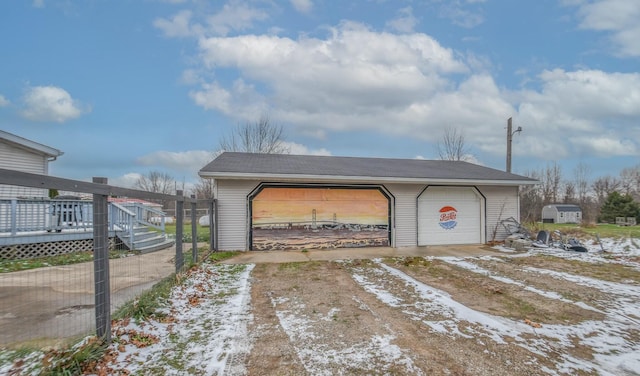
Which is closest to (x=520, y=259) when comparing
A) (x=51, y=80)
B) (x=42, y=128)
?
(x=51, y=80)

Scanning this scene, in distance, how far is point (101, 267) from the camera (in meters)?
2.68

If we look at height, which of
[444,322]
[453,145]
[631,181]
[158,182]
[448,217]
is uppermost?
[453,145]

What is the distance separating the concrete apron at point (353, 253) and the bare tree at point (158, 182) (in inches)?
1304

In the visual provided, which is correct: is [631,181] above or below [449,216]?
above

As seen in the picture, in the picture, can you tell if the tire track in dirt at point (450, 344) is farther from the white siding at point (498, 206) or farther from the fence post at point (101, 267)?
the white siding at point (498, 206)

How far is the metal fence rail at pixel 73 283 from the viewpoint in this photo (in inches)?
104

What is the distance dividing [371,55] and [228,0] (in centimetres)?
552

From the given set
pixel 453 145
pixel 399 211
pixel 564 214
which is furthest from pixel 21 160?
pixel 564 214

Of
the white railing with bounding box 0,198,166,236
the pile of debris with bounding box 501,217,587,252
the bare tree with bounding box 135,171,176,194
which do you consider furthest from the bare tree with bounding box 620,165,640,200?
the bare tree with bounding box 135,171,176,194

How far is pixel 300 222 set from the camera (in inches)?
378

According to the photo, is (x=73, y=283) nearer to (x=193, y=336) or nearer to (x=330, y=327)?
(x=193, y=336)

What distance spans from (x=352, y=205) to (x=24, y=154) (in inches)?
463

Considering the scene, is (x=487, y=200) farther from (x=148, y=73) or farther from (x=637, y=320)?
(x=148, y=73)

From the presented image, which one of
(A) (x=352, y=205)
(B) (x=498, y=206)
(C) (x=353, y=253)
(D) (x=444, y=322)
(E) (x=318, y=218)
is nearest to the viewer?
(D) (x=444, y=322)
